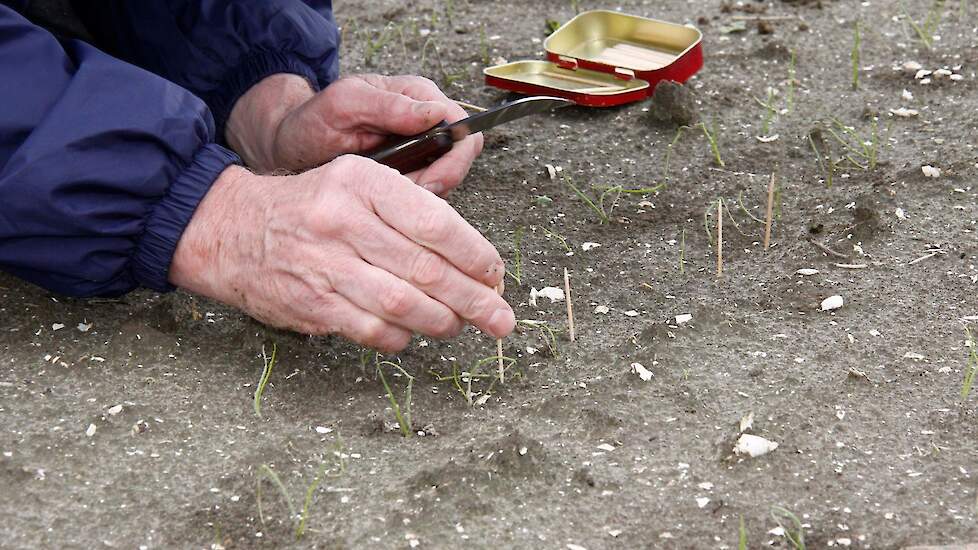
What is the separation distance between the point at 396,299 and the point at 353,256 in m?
0.10

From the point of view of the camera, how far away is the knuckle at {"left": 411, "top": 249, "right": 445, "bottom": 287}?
1730mm

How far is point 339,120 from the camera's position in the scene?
2229 millimetres

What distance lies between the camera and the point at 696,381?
1844 millimetres

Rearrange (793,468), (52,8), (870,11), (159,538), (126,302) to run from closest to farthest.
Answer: (159,538), (793,468), (126,302), (52,8), (870,11)

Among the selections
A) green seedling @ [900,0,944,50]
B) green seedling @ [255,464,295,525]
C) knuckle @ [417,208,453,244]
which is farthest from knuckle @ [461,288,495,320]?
green seedling @ [900,0,944,50]

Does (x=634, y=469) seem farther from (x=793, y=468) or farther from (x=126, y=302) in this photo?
(x=126, y=302)

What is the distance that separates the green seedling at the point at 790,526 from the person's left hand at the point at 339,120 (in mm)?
922

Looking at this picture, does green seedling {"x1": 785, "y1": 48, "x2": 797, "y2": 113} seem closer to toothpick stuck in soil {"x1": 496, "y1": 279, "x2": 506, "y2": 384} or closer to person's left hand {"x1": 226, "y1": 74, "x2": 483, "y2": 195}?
person's left hand {"x1": 226, "y1": 74, "x2": 483, "y2": 195}

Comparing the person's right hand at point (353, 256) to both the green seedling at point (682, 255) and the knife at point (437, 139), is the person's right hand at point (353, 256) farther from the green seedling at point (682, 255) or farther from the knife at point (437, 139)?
the green seedling at point (682, 255)

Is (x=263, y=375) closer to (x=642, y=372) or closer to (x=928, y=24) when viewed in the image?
(x=642, y=372)

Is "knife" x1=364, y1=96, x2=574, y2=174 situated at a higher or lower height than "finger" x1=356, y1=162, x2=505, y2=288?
lower

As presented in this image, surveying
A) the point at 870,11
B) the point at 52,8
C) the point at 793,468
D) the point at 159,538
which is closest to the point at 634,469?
the point at 793,468

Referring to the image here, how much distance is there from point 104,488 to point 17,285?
2.02 ft

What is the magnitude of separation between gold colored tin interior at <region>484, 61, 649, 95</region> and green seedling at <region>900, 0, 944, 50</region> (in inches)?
31.3
